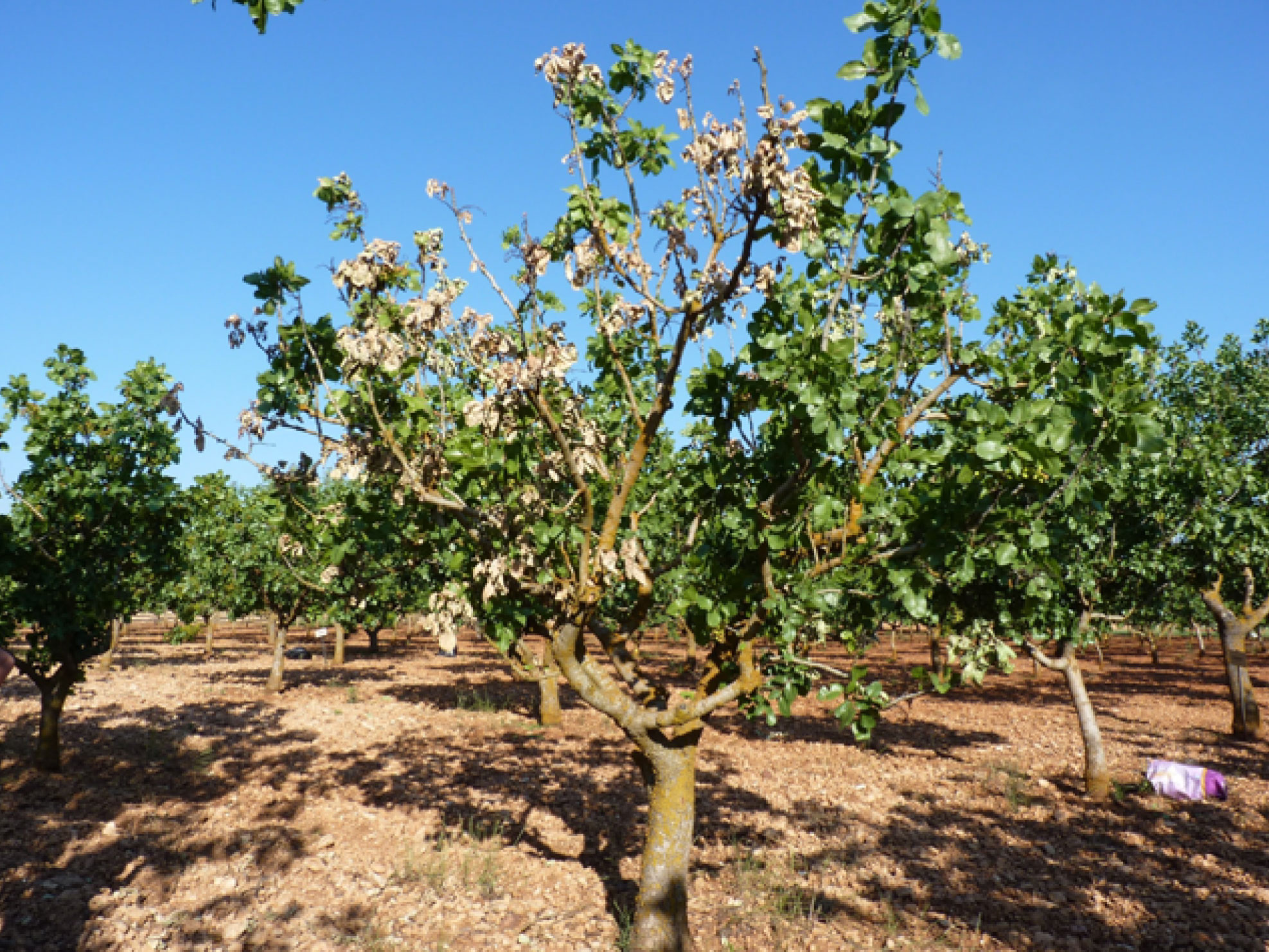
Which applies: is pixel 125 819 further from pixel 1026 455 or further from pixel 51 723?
pixel 1026 455

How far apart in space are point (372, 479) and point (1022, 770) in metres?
14.8

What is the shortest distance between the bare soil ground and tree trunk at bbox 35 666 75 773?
18.2 inches

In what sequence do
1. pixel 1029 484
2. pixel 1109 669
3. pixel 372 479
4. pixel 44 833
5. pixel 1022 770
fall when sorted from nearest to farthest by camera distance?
pixel 1029 484
pixel 372 479
pixel 44 833
pixel 1022 770
pixel 1109 669

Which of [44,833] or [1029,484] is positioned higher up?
[1029,484]

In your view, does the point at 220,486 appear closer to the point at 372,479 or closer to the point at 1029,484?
the point at 372,479

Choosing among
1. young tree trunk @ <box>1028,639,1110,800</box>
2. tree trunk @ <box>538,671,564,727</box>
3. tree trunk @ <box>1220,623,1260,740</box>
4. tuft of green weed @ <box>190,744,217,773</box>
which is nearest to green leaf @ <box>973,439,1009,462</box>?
young tree trunk @ <box>1028,639,1110,800</box>

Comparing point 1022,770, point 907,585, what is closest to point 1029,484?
point 907,585

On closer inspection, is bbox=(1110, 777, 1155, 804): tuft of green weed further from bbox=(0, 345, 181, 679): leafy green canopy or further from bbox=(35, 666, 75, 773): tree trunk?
bbox=(35, 666, 75, 773): tree trunk

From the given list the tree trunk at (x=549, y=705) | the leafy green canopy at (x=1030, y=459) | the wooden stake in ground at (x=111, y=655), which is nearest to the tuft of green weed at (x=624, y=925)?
the leafy green canopy at (x=1030, y=459)

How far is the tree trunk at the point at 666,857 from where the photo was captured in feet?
22.1

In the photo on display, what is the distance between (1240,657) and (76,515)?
26093 mm

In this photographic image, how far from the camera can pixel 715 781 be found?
548 inches

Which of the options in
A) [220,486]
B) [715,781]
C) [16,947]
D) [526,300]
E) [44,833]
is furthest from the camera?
[220,486]

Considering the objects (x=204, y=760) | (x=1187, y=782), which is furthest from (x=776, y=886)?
(x=204, y=760)
